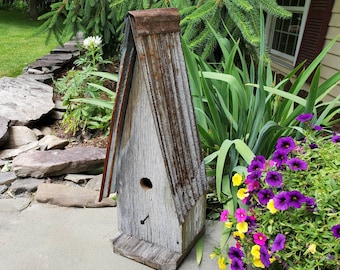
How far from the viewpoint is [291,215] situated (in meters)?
1.18

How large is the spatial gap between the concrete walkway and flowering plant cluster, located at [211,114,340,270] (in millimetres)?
325

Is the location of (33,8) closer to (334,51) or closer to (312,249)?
(334,51)

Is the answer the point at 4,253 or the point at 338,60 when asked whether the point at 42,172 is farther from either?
the point at 338,60

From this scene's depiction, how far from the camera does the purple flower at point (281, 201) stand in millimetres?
1146

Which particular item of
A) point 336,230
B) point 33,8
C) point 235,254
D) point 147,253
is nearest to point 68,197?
point 147,253

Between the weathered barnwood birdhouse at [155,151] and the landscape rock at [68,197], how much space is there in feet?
1.19

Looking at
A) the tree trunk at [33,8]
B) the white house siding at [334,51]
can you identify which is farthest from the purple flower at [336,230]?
the tree trunk at [33,8]

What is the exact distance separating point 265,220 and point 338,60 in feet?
9.77

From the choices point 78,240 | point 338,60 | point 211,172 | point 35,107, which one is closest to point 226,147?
point 211,172

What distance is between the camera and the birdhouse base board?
4.59 feet

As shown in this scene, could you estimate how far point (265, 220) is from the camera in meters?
1.24

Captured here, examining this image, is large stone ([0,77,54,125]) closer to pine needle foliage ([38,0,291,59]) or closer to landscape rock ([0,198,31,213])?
pine needle foliage ([38,0,291,59])

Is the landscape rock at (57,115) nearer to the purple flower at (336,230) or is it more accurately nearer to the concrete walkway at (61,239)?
the concrete walkway at (61,239)

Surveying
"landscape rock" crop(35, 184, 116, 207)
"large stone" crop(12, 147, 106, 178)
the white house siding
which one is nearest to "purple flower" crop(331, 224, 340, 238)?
"landscape rock" crop(35, 184, 116, 207)
